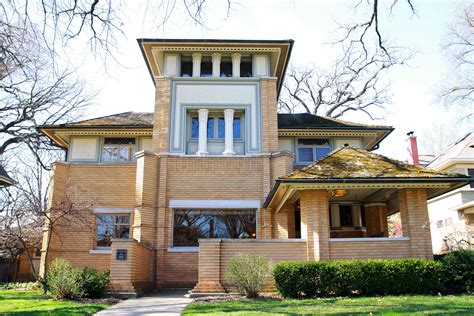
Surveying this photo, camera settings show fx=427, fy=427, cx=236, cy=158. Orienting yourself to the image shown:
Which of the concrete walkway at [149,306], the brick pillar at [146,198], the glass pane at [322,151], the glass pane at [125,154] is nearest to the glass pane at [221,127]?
the brick pillar at [146,198]

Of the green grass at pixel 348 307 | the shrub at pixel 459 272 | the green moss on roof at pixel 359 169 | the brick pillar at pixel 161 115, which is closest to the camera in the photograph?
the green grass at pixel 348 307

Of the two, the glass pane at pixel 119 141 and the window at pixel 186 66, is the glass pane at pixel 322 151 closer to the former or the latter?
the window at pixel 186 66

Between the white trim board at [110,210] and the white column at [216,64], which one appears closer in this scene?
the white trim board at [110,210]

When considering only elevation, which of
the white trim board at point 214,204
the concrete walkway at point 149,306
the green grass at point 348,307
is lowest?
the concrete walkway at point 149,306

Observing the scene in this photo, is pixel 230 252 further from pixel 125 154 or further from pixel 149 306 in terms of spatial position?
pixel 125 154

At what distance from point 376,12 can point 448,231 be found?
2213cm

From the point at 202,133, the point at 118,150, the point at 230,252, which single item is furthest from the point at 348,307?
the point at 118,150

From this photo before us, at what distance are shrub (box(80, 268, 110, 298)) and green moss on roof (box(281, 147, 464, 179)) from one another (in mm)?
6339

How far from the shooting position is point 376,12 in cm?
674

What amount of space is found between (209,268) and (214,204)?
4.32 m

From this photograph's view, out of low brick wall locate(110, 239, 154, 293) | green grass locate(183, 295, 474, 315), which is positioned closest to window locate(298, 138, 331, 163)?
low brick wall locate(110, 239, 154, 293)

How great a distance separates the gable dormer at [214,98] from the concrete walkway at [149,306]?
6856 mm

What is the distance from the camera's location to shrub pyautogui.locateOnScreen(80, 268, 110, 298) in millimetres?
12327

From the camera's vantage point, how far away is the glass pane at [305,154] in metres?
19.5
